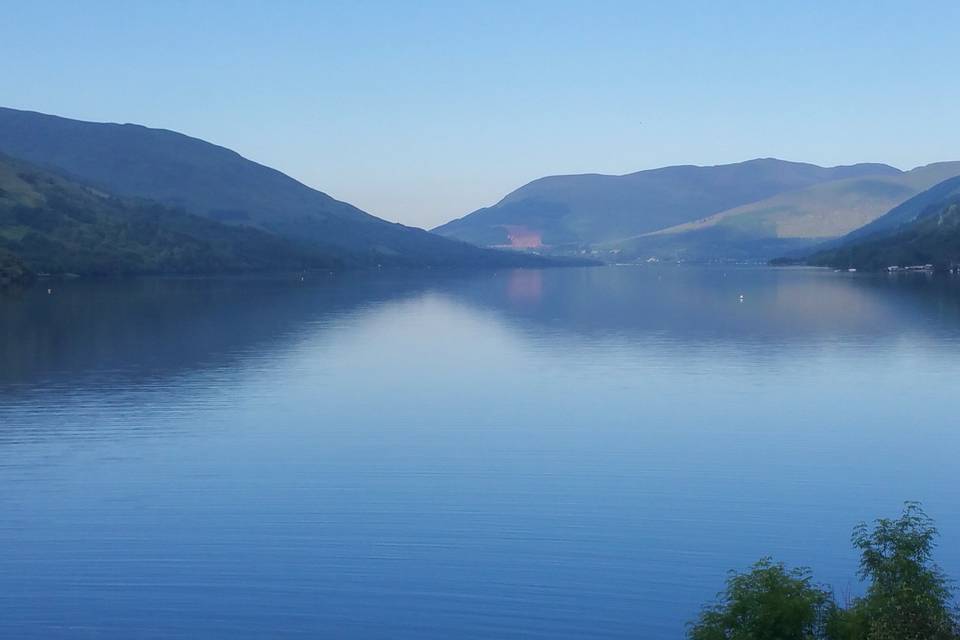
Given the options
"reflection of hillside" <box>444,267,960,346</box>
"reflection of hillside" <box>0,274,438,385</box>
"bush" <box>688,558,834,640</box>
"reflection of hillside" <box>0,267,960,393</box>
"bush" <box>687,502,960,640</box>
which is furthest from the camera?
"reflection of hillside" <box>444,267,960,346</box>

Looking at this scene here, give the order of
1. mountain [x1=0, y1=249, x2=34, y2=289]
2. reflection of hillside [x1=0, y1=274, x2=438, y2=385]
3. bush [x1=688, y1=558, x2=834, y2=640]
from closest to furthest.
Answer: bush [x1=688, y1=558, x2=834, y2=640]
reflection of hillside [x1=0, y1=274, x2=438, y2=385]
mountain [x1=0, y1=249, x2=34, y2=289]

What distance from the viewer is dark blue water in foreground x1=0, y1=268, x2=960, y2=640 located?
2533 centimetres

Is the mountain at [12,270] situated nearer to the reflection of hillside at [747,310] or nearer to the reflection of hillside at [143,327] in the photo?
the reflection of hillside at [143,327]

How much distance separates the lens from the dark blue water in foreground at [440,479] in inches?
997

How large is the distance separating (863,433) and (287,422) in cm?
2470

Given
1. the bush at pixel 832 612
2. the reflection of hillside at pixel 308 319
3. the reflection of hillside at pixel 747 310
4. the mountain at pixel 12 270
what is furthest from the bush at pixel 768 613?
the mountain at pixel 12 270

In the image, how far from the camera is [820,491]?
35.1 metres

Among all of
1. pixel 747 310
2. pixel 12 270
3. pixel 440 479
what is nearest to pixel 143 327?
pixel 440 479

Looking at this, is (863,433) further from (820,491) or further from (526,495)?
(526,495)

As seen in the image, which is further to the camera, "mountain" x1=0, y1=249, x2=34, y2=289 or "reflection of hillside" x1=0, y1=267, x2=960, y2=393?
"mountain" x1=0, y1=249, x2=34, y2=289

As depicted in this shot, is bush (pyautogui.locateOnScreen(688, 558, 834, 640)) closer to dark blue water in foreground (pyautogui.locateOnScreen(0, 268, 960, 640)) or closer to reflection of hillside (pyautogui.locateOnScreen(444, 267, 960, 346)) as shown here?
dark blue water in foreground (pyautogui.locateOnScreen(0, 268, 960, 640))

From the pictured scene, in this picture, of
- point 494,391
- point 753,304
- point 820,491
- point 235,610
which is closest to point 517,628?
point 235,610

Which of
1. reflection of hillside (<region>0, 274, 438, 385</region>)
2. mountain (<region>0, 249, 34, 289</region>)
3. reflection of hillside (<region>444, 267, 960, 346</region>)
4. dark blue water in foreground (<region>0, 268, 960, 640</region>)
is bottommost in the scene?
dark blue water in foreground (<region>0, 268, 960, 640</region>)

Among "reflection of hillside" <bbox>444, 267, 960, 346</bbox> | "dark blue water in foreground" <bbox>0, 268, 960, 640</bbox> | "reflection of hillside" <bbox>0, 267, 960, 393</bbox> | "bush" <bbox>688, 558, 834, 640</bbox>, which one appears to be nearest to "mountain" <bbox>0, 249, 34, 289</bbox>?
"reflection of hillside" <bbox>0, 267, 960, 393</bbox>
